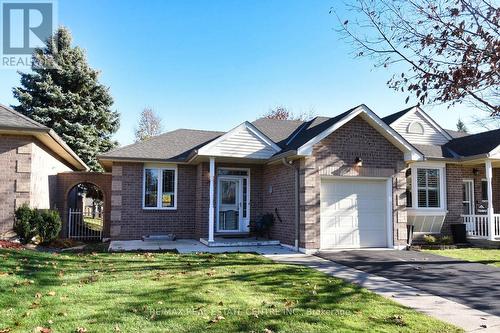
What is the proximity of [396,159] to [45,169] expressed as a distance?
43.7ft

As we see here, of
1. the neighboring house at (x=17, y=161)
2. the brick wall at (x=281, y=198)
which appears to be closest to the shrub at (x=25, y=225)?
the neighboring house at (x=17, y=161)

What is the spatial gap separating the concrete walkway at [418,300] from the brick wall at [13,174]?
30.1 ft

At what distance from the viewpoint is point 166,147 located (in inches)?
629

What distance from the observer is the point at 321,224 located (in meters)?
12.8

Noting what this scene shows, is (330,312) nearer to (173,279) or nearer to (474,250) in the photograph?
(173,279)

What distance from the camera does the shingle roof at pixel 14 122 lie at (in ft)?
41.8

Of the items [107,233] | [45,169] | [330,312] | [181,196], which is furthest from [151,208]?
[330,312]

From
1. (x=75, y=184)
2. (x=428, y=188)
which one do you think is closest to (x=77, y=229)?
(x=75, y=184)

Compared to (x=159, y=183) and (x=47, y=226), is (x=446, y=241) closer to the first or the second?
(x=159, y=183)

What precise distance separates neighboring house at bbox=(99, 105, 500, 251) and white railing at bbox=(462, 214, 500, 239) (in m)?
0.04

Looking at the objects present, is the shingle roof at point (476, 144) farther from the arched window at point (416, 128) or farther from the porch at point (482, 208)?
the arched window at point (416, 128)

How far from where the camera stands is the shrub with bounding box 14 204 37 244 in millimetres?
12898

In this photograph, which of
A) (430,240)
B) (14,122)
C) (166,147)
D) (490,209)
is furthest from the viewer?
(166,147)

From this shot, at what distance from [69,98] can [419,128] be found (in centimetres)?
2026
